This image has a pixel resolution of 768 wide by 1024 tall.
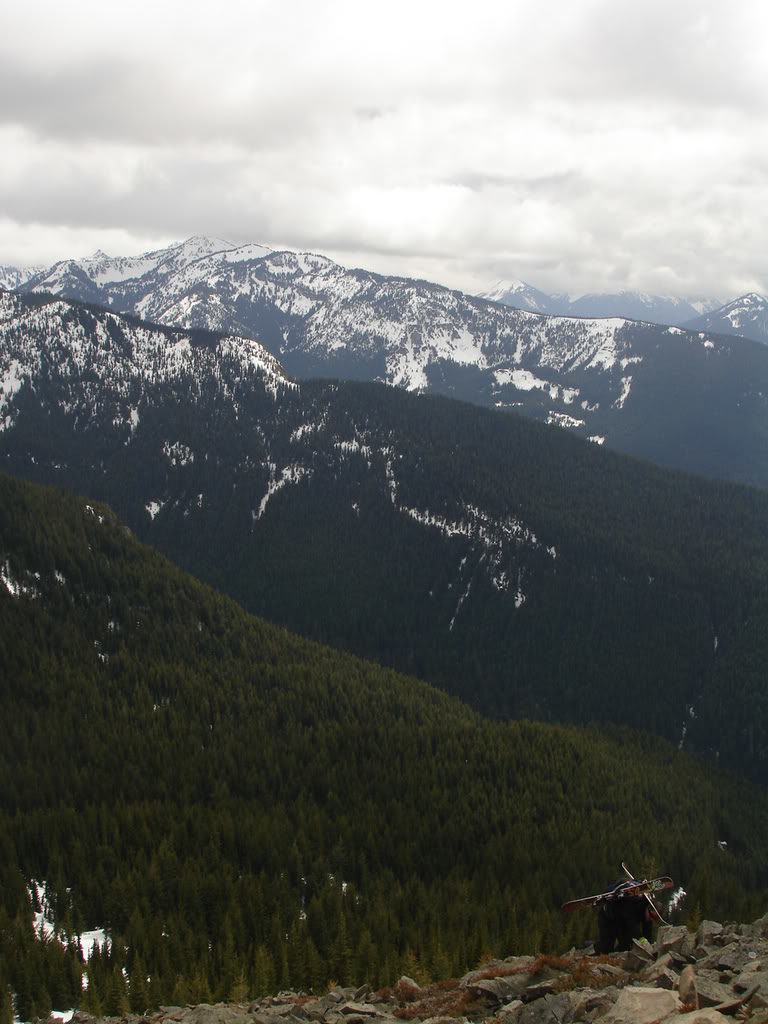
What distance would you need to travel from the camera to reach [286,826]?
13412 cm

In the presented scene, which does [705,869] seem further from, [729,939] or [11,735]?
[11,735]

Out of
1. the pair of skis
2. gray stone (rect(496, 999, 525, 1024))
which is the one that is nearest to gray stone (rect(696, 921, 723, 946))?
the pair of skis

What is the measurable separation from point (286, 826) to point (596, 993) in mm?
107982

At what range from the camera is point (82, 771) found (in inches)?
5787

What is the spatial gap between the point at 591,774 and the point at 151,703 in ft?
330

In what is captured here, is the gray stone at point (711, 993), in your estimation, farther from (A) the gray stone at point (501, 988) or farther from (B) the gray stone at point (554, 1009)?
(A) the gray stone at point (501, 988)

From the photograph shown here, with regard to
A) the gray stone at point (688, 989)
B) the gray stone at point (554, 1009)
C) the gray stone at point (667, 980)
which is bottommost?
the gray stone at point (554, 1009)

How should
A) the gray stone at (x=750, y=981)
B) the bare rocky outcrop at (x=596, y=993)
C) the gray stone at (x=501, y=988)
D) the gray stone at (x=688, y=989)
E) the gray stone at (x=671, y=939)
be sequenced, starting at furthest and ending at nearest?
the gray stone at (x=671, y=939) < the gray stone at (x=501, y=988) < the gray stone at (x=750, y=981) < the gray stone at (x=688, y=989) < the bare rocky outcrop at (x=596, y=993)

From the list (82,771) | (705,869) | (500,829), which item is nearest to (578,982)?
(500,829)

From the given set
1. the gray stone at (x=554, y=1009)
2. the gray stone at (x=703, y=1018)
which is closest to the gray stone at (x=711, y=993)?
the gray stone at (x=703, y=1018)

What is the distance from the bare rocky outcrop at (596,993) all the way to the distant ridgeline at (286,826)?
121 ft

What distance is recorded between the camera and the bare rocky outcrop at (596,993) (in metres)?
30.8

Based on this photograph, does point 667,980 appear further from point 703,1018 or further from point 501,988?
point 703,1018

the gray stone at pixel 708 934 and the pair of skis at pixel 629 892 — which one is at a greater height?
the pair of skis at pixel 629 892
